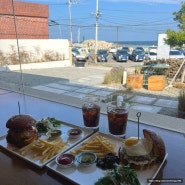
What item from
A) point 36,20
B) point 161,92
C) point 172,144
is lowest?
point 161,92

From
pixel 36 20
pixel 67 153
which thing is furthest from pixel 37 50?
pixel 67 153

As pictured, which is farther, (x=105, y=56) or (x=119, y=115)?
(x=105, y=56)

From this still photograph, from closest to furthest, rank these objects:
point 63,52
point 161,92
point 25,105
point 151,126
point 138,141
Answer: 1. point 138,141
2. point 151,126
3. point 25,105
4. point 161,92
5. point 63,52

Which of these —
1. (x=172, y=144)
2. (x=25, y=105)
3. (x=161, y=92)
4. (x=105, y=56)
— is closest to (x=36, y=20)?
(x=105, y=56)

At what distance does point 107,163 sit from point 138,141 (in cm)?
10

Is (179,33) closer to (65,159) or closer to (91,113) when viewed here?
(91,113)

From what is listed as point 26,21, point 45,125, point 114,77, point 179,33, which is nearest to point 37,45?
point 26,21

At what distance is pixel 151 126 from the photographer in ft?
2.60

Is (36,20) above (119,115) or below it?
above

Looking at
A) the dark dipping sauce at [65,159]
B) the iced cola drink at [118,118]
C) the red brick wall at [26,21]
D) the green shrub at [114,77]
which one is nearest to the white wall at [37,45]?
the red brick wall at [26,21]

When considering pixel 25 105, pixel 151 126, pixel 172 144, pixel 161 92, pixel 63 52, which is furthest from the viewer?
pixel 63 52

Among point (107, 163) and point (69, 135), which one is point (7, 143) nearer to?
point (69, 135)

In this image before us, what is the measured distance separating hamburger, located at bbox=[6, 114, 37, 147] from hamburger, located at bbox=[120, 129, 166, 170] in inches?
11.5

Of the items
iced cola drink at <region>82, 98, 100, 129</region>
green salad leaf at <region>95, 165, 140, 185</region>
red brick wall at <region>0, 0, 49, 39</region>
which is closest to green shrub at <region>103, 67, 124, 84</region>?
iced cola drink at <region>82, 98, 100, 129</region>
